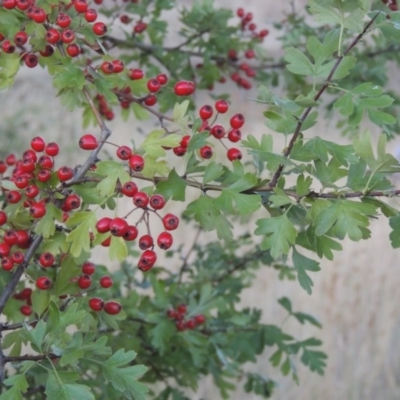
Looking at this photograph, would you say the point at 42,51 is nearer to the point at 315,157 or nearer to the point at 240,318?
the point at 315,157

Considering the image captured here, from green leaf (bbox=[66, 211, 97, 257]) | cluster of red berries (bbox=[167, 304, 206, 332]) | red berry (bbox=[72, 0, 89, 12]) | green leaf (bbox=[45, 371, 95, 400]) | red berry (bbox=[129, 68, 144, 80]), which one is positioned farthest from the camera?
cluster of red berries (bbox=[167, 304, 206, 332])

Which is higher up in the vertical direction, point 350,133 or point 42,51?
point 42,51

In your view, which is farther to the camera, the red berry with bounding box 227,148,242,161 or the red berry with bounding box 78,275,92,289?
the red berry with bounding box 78,275,92,289

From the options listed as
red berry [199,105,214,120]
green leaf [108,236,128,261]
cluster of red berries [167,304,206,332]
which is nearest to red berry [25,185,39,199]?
green leaf [108,236,128,261]

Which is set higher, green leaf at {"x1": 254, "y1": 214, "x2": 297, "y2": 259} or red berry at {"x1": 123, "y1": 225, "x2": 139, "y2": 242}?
green leaf at {"x1": 254, "y1": 214, "x2": 297, "y2": 259}

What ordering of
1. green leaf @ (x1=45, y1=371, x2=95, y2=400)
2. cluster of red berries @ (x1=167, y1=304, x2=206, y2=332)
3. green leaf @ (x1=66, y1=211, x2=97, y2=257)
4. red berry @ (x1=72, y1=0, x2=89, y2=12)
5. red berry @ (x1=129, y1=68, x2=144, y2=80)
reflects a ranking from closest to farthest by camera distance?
green leaf @ (x1=45, y1=371, x2=95, y2=400)
green leaf @ (x1=66, y1=211, x2=97, y2=257)
red berry @ (x1=72, y1=0, x2=89, y2=12)
red berry @ (x1=129, y1=68, x2=144, y2=80)
cluster of red berries @ (x1=167, y1=304, x2=206, y2=332)

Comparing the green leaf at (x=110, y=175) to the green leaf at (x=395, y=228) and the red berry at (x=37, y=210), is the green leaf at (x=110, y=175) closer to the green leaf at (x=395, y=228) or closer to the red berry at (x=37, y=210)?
the red berry at (x=37, y=210)

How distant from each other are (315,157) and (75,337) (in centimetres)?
33

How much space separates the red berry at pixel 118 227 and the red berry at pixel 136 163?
0.19 ft

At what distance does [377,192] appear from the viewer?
0.83 metres

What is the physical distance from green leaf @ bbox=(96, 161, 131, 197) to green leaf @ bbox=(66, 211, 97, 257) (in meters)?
0.06

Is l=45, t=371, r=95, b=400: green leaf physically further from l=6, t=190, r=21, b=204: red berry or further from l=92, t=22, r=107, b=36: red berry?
l=92, t=22, r=107, b=36: red berry

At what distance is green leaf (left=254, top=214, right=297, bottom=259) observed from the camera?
2.76 feet

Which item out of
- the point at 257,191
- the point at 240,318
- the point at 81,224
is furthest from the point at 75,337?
the point at 240,318
